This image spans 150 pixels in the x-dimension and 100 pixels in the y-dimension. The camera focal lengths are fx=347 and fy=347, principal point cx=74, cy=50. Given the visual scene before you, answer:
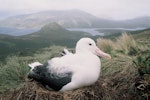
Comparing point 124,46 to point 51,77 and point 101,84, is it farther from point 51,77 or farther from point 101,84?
point 51,77

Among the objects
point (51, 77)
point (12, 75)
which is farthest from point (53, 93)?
point (12, 75)

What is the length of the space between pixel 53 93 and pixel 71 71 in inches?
12.6

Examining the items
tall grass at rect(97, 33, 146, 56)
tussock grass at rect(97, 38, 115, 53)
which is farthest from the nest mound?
tussock grass at rect(97, 38, 115, 53)

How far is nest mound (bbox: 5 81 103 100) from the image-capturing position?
3848mm

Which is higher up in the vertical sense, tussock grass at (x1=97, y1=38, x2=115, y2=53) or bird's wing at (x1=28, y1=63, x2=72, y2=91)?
bird's wing at (x1=28, y1=63, x2=72, y2=91)

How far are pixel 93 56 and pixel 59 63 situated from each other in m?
0.40

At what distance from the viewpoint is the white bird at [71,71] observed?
3.82 meters

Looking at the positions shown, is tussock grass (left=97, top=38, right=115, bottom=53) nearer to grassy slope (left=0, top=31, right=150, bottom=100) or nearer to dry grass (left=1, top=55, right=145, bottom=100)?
grassy slope (left=0, top=31, right=150, bottom=100)

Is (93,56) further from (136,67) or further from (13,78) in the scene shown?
(13,78)

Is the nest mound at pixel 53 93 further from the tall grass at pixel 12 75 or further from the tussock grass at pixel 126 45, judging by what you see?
the tussock grass at pixel 126 45

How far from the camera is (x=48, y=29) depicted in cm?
2098

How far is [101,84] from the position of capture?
4.25 meters

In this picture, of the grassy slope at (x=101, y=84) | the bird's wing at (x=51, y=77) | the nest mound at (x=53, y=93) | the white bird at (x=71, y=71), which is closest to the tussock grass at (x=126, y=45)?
the grassy slope at (x=101, y=84)

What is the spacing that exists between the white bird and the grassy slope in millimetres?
100
